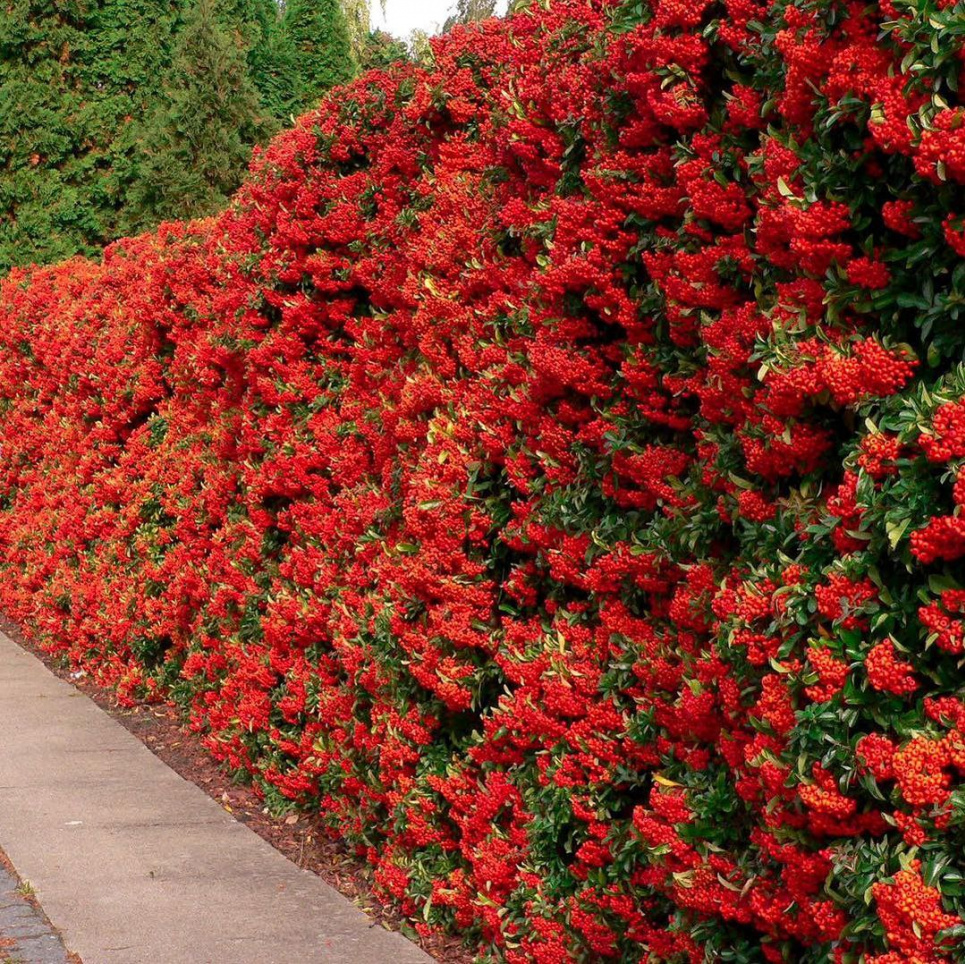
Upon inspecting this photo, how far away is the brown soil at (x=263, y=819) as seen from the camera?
192 inches

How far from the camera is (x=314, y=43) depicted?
68.8 feet

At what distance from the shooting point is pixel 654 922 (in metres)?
3.51

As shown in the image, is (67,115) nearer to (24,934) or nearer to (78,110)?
(78,110)

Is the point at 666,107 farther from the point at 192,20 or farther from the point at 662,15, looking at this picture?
the point at 192,20

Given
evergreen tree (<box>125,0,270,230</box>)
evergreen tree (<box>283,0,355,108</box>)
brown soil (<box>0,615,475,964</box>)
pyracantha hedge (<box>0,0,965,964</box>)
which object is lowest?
brown soil (<box>0,615,475,964</box>)

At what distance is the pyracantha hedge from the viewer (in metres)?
2.48

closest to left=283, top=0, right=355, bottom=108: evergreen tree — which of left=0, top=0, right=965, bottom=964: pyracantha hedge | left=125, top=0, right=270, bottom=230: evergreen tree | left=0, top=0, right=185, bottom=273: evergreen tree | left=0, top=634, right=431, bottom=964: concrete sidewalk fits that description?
left=0, top=0, right=185, bottom=273: evergreen tree

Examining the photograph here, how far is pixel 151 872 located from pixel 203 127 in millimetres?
11094

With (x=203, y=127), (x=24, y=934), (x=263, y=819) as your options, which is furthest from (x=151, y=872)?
(x=203, y=127)

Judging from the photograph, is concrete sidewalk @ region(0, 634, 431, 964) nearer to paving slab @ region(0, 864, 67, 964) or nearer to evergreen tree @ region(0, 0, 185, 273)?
paving slab @ region(0, 864, 67, 964)

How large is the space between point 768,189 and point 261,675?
4084 millimetres

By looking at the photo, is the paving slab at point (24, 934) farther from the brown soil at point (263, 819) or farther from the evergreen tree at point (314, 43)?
the evergreen tree at point (314, 43)

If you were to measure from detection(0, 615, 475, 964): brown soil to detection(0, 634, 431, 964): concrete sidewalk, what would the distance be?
0.09 m

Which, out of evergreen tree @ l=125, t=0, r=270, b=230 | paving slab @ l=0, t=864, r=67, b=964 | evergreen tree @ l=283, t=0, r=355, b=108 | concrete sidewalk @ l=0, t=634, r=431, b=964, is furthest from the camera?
evergreen tree @ l=283, t=0, r=355, b=108
